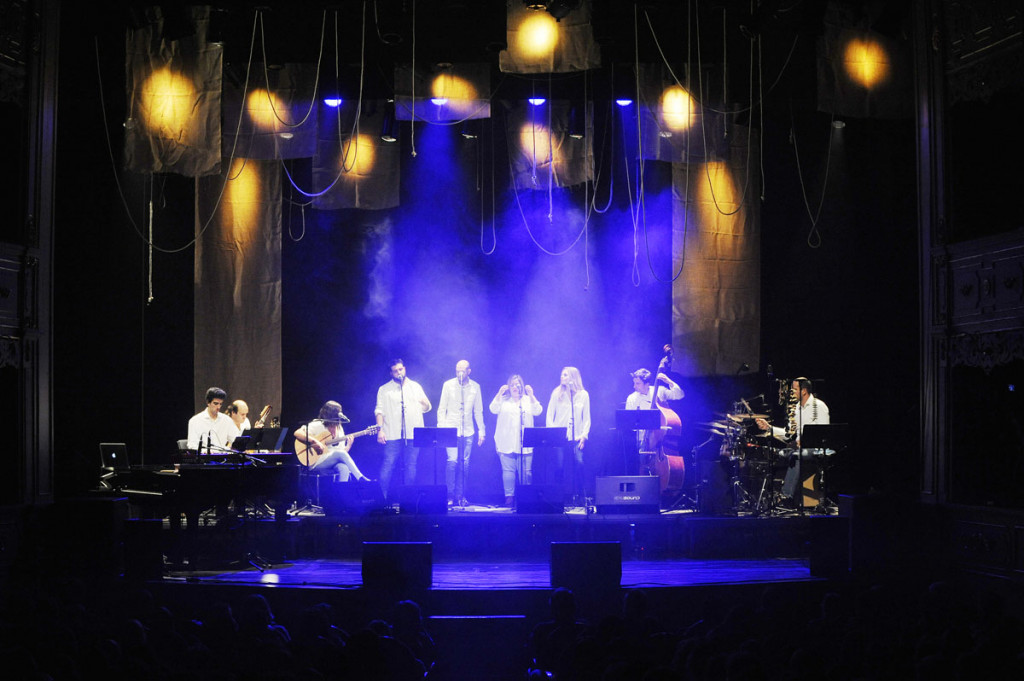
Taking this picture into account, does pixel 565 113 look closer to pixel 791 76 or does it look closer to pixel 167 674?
pixel 791 76

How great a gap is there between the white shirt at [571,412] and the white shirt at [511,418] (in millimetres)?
234

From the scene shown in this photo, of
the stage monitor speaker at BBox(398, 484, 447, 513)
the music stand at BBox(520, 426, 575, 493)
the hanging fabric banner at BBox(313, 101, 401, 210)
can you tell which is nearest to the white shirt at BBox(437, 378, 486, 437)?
the stage monitor speaker at BBox(398, 484, 447, 513)

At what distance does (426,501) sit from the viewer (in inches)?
459

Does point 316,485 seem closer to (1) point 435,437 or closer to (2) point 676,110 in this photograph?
(1) point 435,437

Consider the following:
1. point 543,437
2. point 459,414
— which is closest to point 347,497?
point 459,414

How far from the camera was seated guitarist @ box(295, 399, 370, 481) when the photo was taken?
13.1 m

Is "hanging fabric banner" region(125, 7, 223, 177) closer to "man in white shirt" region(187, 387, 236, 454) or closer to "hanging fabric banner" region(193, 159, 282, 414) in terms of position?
"hanging fabric banner" region(193, 159, 282, 414)

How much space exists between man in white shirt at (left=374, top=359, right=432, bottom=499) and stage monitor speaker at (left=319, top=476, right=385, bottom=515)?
356 millimetres

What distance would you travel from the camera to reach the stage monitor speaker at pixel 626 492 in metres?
11.7

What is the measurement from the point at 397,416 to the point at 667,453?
389cm

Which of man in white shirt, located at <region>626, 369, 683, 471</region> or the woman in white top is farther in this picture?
the woman in white top

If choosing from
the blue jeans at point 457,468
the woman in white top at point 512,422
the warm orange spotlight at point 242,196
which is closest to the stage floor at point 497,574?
the blue jeans at point 457,468

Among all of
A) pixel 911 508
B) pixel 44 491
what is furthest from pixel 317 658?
pixel 911 508

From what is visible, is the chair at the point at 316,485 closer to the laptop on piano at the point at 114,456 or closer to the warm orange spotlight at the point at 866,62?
the laptop on piano at the point at 114,456
